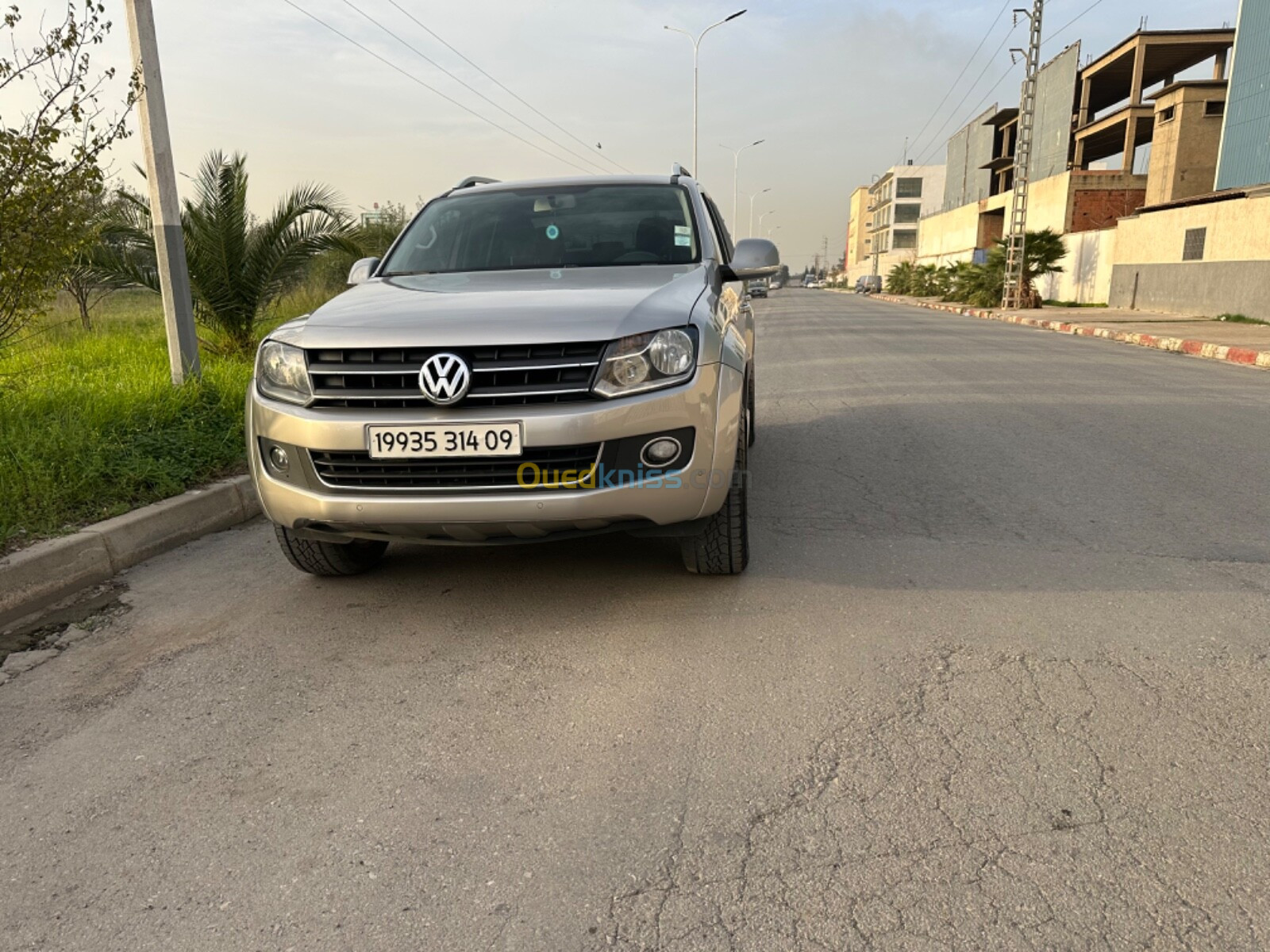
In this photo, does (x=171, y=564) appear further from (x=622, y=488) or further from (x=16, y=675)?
(x=622, y=488)

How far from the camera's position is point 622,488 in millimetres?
3096

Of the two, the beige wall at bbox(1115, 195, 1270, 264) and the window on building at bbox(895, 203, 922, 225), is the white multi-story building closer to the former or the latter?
the window on building at bbox(895, 203, 922, 225)

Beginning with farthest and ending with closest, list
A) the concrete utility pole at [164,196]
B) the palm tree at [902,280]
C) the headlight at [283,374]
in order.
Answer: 1. the palm tree at [902,280]
2. the concrete utility pole at [164,196]
3. the headlight at [283,374]

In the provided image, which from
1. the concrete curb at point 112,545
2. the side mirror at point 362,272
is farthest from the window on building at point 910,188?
the concrete curb at point 112,545

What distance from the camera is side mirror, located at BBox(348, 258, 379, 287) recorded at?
15.0ft

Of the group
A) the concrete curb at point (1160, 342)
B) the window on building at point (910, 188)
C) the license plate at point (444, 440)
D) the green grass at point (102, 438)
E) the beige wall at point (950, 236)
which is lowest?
the concrete curb at point (1160, 342)

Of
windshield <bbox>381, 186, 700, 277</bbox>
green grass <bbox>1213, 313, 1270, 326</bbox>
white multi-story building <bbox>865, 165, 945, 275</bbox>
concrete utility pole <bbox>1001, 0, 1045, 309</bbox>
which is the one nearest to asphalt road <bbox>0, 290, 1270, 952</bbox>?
windshield <bbox>381, 186, 700, 277</bbox>

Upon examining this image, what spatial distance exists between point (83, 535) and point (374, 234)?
7.67 meters

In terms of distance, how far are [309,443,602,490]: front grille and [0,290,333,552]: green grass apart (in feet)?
5.67

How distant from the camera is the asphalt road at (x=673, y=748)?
1878 mm

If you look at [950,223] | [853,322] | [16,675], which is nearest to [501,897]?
[16,675]

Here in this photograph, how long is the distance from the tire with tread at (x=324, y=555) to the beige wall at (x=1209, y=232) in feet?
70.3

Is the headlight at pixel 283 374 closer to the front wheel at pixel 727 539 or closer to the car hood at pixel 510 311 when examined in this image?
the car hood at pixel 510 311

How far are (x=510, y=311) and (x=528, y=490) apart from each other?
66cm
